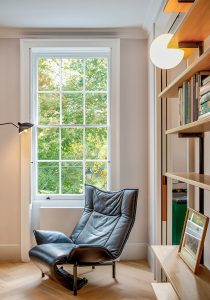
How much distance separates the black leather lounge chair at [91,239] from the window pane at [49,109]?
96cm

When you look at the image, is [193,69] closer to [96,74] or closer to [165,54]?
[165,54]

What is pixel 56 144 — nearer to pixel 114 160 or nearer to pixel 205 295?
pixel 114 160

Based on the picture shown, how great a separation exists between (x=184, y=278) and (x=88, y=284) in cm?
159

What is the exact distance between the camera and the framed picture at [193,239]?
1836mm

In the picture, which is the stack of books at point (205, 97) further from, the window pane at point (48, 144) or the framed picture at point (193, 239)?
the window pane at point (48, 144)

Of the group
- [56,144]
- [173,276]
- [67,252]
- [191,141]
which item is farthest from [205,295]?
[56,144]

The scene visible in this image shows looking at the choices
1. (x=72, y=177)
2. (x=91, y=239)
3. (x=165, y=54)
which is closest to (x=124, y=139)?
(x=72, y=177)

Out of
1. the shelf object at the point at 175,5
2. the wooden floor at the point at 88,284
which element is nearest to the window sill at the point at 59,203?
the wooden floor at the point at 88,284

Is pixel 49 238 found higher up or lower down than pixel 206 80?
lower down

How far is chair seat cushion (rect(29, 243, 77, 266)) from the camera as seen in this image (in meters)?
2.86

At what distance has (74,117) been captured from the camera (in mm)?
4055

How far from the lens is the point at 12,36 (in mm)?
3869

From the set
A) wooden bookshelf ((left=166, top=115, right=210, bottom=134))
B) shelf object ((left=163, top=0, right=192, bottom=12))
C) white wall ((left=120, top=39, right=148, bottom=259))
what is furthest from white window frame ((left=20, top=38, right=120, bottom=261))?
wooden bookshelf ((left=166, top=115, right=210, bottom=134))

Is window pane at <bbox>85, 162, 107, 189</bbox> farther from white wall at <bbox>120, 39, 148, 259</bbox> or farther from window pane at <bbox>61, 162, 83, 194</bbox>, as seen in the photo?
white wall at <bbox>120, 39, 148, 259</bbox>
